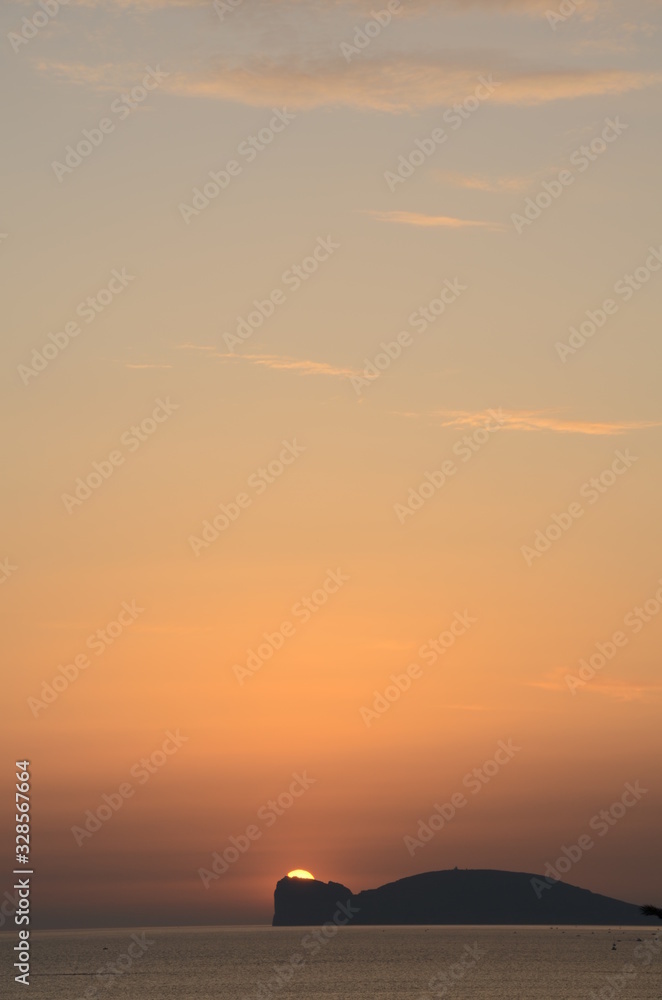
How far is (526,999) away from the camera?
199 metres

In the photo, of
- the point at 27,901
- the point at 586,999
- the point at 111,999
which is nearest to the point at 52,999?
the point at 111,999

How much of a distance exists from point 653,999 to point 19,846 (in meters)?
160

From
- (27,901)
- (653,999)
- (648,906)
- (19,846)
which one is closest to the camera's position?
(19,846)

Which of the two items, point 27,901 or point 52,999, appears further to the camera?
point 52,999

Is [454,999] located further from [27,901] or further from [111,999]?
[27,901]

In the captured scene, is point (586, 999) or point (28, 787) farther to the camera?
point (586, 999)

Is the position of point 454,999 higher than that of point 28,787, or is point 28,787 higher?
point 28,787

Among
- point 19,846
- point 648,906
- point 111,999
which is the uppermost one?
point 19,846

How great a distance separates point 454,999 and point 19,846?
151 metres

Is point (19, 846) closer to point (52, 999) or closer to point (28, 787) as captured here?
point (28, 787)

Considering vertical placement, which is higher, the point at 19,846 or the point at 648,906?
the point at 19,846

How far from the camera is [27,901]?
73750 mm

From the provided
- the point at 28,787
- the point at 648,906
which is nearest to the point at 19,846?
the point at 28,787

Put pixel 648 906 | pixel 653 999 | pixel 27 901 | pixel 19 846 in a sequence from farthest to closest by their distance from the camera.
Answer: pixel 653 999 → pixel 648 906 → pixel 27 901 → pixel 19 846
